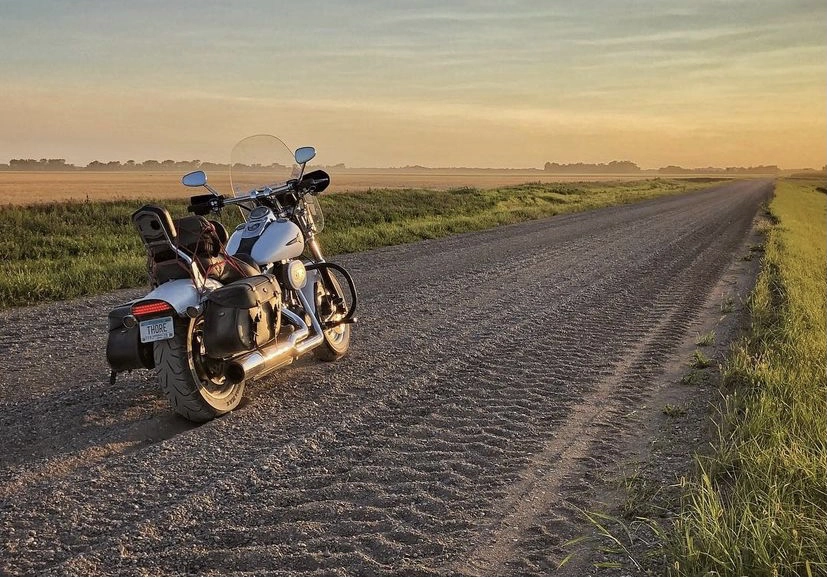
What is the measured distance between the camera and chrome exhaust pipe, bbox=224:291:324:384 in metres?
4.69

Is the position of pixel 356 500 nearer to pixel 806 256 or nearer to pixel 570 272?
pixel 570 272

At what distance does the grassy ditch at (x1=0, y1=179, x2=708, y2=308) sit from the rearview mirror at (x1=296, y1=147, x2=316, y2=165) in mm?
4783

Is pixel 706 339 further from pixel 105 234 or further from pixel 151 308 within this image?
pixel 105 234

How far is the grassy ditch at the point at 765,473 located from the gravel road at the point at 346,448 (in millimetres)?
559

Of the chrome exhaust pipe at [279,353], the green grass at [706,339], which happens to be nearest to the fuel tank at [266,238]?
the chrome exhaust pipe at [279,353]

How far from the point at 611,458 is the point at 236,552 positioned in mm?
2167

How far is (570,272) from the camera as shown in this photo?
444 inches

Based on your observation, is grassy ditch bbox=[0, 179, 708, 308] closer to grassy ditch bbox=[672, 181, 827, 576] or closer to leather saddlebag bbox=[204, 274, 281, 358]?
leather saddlebag bbox=[204, 274, 281, 358]

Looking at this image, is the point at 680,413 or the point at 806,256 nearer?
the point at 680,413

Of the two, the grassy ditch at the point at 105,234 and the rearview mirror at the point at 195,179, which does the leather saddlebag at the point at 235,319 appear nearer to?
the rearview mirror at the point at 195,179

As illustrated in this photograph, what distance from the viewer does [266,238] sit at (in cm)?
534

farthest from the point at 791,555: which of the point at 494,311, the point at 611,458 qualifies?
the point at 494,311

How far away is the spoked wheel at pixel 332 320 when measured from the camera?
6.05 metres

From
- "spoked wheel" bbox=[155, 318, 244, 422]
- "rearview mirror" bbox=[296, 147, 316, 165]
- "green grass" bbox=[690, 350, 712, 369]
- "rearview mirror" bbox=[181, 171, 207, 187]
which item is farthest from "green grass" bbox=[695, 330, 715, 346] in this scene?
"rearview mirror" bbox=[181, 171, 207, 187]
